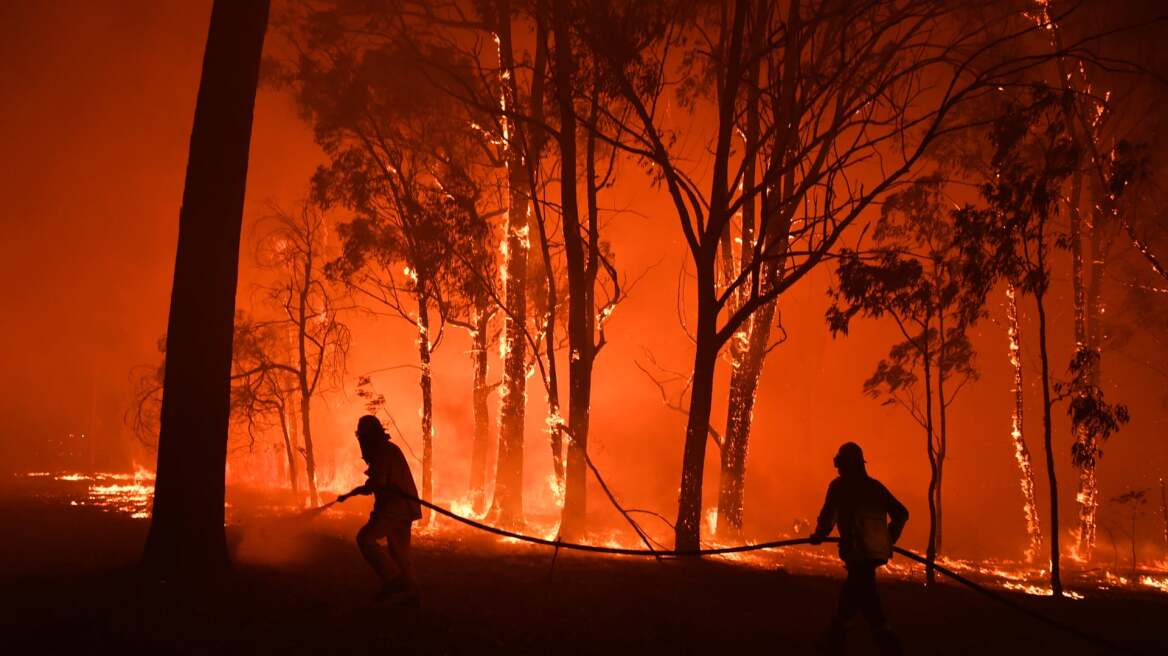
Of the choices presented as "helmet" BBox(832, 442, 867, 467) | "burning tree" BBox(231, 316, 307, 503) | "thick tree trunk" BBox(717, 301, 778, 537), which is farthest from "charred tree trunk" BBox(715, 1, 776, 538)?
"burning tree" BBox(231, 316, 307, 503)

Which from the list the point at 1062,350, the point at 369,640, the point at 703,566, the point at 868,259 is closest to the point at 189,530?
the point at 369,640

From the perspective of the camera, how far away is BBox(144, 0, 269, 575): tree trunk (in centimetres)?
698

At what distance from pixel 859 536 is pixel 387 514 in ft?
13.9

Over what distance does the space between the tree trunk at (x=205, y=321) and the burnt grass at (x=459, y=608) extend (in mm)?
Answer: 497

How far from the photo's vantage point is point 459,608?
7078mm

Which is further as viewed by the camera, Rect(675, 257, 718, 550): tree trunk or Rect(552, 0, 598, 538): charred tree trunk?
Rect(552, 0, 598, 538): charred tree trunk

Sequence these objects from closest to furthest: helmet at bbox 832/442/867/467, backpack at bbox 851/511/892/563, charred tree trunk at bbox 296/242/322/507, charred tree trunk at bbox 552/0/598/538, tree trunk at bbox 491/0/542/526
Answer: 1. backpack at bbox 851/511/892/563
2. helmet at bbox 832/442/867/467
3. charred tree trunk at bbox 552/0/598/538
4. tree trunk at bbox 491/0/542/526
5. charred tree trunk at bbox 296/242/322/507

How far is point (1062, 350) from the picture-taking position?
4416 cm

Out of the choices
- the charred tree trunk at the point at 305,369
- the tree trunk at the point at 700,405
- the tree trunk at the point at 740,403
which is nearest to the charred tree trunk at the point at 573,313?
the tree trunk at the point at 700,405

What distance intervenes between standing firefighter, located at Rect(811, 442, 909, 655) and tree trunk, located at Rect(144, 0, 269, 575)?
5.77 m

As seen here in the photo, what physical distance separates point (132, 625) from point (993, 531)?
42.3 m

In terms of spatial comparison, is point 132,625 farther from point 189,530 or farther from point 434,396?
point 434,396

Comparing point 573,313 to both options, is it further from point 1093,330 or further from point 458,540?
point 1093,330

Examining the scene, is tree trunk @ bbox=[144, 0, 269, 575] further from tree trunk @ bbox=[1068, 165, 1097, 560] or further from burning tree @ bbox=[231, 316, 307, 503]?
tree trunk @ bbox=[1068, 165, 1097, 560]
